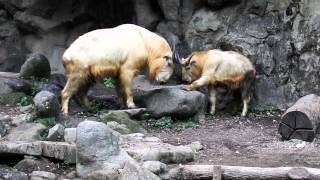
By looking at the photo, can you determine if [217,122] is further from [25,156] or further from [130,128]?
[25,156]

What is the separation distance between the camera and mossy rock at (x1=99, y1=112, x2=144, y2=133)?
9945mm

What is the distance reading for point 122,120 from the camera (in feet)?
32.9

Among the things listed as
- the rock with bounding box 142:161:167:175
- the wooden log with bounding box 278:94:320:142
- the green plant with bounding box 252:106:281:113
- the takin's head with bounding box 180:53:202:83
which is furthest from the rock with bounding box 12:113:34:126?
the green plant with bounding box 252:106:281:113

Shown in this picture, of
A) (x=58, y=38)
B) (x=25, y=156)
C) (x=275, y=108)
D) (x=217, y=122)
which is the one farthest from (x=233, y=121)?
(x=58, y=38)

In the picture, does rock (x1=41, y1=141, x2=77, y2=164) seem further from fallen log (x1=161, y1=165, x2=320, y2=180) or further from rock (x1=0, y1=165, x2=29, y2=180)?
fallen log (x1=161, y1=165, x2=320, y2=180)

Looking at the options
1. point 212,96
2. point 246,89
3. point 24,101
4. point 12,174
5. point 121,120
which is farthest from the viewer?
point 212,96

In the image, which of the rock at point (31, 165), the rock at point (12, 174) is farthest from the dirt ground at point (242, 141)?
the rock at point (12, 174)

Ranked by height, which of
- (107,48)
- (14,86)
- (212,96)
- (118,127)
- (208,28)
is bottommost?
(118,127)

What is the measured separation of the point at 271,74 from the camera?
Result: 12344 millimetres

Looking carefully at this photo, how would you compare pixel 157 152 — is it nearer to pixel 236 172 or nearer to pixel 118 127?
pixel 236 172

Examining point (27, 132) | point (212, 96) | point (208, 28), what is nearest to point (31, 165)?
point (27, 132)

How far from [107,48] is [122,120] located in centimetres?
144

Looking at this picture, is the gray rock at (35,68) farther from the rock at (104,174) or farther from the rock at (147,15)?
the rock at (104,174)

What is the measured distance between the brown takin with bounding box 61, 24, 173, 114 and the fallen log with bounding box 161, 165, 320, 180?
3419 millimetres
